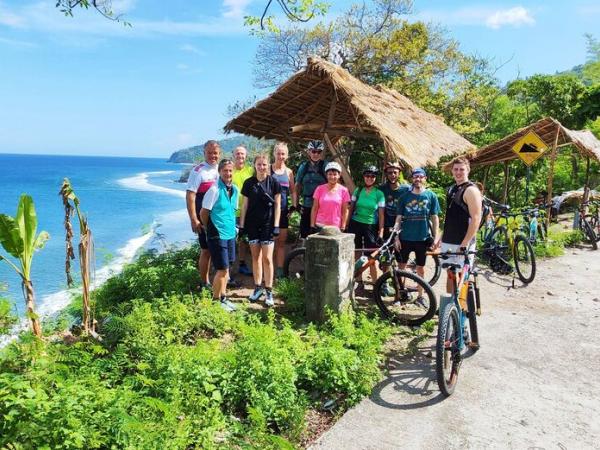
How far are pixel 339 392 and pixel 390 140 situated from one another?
4.62 m

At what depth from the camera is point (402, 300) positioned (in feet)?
19.8

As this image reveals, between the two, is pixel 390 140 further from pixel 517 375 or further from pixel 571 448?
pixel 571 448

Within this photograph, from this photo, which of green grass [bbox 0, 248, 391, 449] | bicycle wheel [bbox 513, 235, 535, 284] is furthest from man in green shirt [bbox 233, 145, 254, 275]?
bicycle wheel [bbox 513, 235, 535, 284]

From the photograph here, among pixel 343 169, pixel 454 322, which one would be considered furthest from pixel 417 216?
pixel 343 169

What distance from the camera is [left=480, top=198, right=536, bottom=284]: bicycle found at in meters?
8.26

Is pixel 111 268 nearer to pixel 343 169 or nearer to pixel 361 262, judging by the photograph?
pixel 343 169

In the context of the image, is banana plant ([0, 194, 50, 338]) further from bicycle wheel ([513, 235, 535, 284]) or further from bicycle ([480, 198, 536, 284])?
bicycle wheel ([513, 235, 535, 284])

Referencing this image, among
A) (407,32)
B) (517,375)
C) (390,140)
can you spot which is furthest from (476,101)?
(517,375)

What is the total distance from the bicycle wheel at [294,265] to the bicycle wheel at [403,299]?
1374 millimetres

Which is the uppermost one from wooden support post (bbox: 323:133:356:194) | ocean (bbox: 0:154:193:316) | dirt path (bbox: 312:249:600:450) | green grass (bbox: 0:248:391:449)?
wooden support post (bbox: 323:133:356:194)

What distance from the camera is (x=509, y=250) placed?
8.97m

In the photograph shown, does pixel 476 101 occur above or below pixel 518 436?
above

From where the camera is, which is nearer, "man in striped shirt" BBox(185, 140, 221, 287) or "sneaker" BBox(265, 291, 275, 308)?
"man in striped shirt" BBox(185, 140, 221, 287)

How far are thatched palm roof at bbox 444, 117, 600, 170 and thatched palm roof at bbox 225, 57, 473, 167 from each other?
3.63 feet
